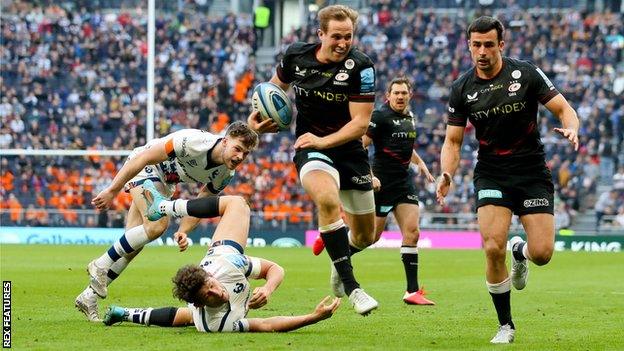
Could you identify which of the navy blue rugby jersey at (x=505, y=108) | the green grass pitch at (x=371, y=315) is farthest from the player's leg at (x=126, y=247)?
the navy blue rugby jersey at (x=505, y=108)

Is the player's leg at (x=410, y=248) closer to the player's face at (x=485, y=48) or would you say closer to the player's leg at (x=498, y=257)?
the player's leg at (x=498, y=257)

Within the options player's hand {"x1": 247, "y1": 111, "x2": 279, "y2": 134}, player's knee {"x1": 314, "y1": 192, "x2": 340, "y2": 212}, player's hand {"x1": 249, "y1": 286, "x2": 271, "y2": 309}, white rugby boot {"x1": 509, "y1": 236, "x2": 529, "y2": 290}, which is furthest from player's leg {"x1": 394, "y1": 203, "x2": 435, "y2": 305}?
player's hand {"x1": 249, "y1": 286, "x2": 271, "y2": 309}

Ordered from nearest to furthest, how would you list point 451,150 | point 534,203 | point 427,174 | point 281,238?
point 534,203, point 451,150, point 427,174, point 281,238

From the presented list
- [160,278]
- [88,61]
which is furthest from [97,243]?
[160,278]

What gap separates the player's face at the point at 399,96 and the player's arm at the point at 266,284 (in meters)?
5.17

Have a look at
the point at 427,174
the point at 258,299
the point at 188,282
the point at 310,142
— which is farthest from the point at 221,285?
the point at 427,174

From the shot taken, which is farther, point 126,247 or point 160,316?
point 126,247

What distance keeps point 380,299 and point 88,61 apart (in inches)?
797

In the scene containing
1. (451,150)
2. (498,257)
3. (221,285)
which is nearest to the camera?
(221,285)

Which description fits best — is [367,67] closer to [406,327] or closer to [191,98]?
[406,327]

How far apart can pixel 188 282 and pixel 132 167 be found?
1.89m

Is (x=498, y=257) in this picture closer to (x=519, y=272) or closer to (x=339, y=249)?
(x=339, y=249)

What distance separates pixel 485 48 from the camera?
9.63m

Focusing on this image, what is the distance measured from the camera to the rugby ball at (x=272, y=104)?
1115 cm
